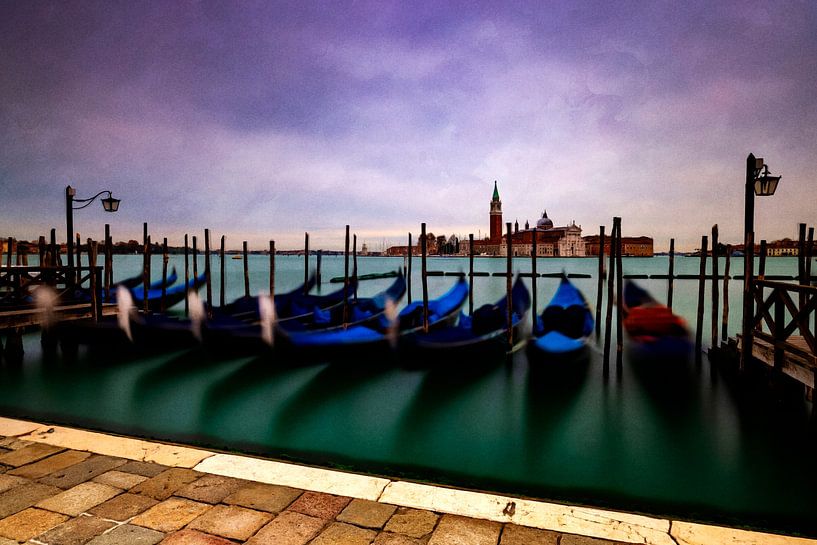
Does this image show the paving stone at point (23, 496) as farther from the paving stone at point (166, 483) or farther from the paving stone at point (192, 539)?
the paving stone at point (192, 539)

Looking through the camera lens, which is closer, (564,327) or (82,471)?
(82,471)

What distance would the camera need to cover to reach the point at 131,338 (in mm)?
7582

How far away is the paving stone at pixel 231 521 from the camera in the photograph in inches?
73.3

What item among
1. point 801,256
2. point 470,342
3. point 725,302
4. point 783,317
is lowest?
point 470,342

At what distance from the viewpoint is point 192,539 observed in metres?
1.83

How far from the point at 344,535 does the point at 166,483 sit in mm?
1005

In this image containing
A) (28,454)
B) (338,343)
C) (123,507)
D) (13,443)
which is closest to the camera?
(123,507)

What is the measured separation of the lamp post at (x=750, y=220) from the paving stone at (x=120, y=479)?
5.46 m

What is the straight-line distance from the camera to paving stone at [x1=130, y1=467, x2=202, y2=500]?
2.17 meters

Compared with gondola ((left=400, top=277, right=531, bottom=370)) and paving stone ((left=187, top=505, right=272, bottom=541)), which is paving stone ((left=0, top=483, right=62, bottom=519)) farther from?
gondola ((left=400, top=277, right=531, bottom=370))

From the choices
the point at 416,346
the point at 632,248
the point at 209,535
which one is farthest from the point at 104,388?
the point at 632,248

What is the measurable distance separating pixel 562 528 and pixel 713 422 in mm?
3801

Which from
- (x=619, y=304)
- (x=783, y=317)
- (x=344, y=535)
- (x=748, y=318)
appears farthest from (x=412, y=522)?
(x=619, y=304)

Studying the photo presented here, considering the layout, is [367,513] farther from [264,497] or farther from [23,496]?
[23,496]
